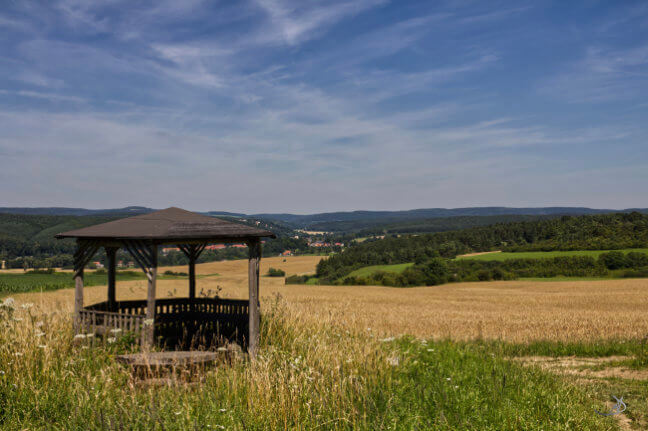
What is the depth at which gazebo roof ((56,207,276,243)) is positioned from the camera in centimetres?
840

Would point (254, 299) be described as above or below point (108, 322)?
above

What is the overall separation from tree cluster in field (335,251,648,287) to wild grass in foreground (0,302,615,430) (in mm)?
44534

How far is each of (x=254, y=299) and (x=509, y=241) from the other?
264 ft

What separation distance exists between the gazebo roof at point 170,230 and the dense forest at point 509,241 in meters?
56.9

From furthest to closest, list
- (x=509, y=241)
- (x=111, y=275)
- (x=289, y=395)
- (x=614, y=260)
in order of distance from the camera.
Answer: (x=509, y=241) → (x=614, y=260) → (x=111, y=275) → (x=289, y=395)

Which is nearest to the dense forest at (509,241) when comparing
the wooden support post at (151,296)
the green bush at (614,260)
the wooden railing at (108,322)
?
the green bush at (614,260)

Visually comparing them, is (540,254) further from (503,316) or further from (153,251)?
(153,251)

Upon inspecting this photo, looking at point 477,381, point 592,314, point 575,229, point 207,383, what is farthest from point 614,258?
point 207,383

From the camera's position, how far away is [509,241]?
3199 inches

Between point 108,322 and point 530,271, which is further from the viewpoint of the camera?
point 530,271

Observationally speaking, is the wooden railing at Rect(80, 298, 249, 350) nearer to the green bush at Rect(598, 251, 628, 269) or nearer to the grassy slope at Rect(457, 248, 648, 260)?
the green bush at Rect(598, 251, 628, 269)

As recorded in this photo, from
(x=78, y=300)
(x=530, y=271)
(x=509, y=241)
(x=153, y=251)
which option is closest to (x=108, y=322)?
(x=78, y=300)

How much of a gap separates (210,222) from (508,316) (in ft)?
52.6

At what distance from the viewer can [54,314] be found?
9.73 metres
